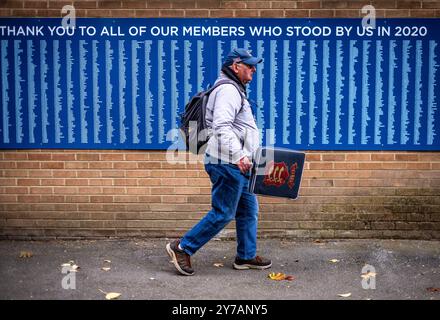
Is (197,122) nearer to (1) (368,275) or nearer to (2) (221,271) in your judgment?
(2) (221,271)

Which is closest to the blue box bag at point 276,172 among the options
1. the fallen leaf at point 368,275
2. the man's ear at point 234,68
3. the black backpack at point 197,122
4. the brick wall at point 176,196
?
the black backpack at point 197,122

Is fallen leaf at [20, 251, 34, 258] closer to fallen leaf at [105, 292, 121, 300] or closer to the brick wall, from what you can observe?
the brick wall

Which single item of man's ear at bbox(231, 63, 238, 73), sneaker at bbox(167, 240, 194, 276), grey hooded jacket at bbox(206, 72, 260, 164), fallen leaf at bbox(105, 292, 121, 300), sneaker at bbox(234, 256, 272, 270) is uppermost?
man's ear at bbox(231, 63, 238, 73)

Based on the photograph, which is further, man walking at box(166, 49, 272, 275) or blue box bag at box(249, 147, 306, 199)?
blue box bag at box(249, 147, 306, 199)

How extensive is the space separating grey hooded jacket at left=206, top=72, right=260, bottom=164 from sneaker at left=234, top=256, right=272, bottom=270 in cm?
97

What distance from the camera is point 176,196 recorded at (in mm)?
6570

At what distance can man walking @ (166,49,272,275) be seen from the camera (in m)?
5.06

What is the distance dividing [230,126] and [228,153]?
0.72ft

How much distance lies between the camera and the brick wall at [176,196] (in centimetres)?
651

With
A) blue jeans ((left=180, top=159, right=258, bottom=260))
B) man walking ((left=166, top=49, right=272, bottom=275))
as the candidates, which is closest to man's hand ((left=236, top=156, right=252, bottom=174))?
man walking ((left=166, top=49, right=272, bottom=275))

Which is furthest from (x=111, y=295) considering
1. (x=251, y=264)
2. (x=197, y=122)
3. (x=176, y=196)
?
(x=176, y=196)

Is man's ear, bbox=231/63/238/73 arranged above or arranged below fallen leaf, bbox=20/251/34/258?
above
